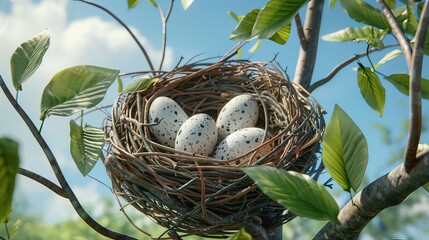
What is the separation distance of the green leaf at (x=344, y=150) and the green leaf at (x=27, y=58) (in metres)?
0.33

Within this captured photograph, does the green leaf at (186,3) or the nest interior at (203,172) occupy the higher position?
the green leaf at (186,3)

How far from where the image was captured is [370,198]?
575 millimetres

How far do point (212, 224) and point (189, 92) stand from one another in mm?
346

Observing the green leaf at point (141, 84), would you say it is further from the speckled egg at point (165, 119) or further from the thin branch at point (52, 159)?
the thin branch at point (52, 159)

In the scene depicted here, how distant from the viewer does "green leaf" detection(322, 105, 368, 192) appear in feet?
1.87

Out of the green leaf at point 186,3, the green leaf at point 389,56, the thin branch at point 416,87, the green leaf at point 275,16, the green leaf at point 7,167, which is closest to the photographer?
the green leaf at point 7,167

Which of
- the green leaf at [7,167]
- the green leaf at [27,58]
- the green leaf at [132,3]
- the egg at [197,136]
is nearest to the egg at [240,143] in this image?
the egg at [197,136]

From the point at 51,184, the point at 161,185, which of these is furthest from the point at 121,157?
the point at 51,184

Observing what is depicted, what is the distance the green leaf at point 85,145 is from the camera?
26.6 inches

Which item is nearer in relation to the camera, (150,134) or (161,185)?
(161,185)

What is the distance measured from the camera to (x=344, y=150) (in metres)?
0.57

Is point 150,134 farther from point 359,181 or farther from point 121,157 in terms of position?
point 359,181

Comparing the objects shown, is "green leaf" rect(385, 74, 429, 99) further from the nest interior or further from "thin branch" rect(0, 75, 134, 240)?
"thin branch" rect(0, 75, 134, 240)

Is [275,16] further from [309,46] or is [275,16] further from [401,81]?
[309,46]
